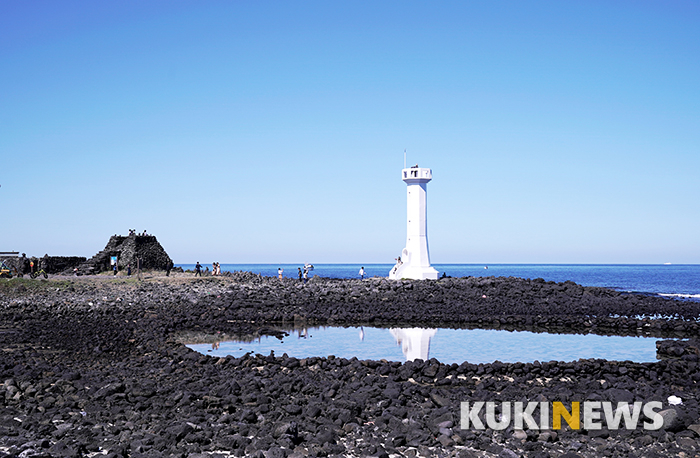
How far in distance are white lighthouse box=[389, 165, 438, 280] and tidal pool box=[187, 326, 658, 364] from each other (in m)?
14.0

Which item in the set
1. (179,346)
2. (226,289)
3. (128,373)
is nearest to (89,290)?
(226,289)

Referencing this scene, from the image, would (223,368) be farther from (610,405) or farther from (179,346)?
(610,405)

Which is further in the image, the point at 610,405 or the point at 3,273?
the point at 3,273

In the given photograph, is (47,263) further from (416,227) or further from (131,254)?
(416,227)

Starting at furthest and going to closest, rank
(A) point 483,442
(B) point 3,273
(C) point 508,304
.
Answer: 1. (B) point 3,273
2. (C) point 508,304
3. (A) point 483,442

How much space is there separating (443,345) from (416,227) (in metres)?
18.8

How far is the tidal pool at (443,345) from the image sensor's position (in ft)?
54.1

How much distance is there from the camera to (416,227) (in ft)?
121

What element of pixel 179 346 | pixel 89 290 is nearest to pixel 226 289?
pixel 89 290

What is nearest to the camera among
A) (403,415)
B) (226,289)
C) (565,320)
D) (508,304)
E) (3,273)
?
(403,415)

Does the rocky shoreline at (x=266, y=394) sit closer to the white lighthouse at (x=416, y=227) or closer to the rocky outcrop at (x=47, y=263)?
the white lighthouse at (x=416, y=227)

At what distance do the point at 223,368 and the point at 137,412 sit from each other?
3.89 meters

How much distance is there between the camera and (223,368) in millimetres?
13148

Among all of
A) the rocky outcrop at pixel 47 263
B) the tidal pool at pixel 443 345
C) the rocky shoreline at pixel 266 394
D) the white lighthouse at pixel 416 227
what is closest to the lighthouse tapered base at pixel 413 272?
the white lighthouse at pixel 416 227
